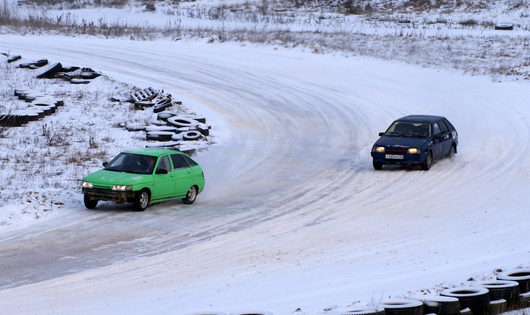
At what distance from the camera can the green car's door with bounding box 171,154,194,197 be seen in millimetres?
20906

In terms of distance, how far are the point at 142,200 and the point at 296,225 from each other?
3513mm

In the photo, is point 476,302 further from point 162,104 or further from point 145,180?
point 162,104

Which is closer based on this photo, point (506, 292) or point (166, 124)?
point (506, 292)

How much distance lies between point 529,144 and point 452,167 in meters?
5.19

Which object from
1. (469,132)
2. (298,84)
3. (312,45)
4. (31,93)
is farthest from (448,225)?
(312,45)

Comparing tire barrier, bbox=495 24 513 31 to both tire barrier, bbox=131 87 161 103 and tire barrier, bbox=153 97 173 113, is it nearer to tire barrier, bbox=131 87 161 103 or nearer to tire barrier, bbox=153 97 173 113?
tire barrier, bbox=131 87 161 103

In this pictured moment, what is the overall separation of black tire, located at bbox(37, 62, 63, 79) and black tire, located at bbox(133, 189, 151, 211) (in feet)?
69.0

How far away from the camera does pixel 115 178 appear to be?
19.9 m

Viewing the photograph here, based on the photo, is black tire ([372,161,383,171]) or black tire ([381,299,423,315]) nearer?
black tire ([381,299,423,315])

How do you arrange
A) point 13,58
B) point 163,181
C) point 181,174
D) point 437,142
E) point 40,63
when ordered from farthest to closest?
point 13,58, point 40,63, point 437,142, point 181,174, point 163,181

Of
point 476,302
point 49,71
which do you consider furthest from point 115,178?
point 49,71

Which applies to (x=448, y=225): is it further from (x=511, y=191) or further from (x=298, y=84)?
(x=298, y=84)

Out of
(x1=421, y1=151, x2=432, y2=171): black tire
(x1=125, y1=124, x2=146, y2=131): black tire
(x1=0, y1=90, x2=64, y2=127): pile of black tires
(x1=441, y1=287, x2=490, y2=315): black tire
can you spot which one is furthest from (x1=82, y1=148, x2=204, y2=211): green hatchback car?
(x1=0, y1=90, x2=64, y2=127): pile of black tires

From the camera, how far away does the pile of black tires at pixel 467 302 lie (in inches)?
421
